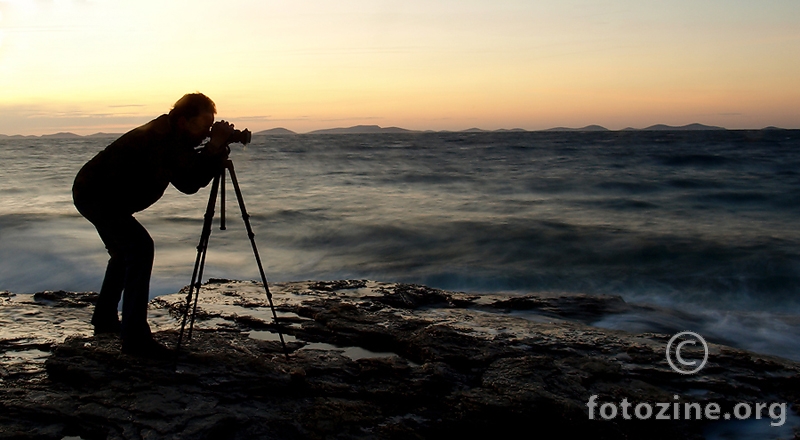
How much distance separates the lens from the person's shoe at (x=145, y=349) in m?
4.19

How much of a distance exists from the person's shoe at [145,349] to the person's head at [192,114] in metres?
1.47

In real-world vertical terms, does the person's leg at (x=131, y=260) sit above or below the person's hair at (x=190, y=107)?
below

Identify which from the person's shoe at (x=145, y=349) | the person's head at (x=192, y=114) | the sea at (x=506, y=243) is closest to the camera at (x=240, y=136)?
the person's head at (x=192, y=114)

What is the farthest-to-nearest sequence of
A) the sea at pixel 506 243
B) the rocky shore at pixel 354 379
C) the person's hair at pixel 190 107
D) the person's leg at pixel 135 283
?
1. the sea at pixel 506 243
2. the person's leg at pixel 135 283
3. the person's hair at pixel 190 107
4. the rocky shore at pixel 354 379

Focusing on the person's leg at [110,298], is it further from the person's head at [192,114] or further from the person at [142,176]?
the person's head at [192,114]

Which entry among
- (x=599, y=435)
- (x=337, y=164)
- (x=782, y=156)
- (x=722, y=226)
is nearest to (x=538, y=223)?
(x=722, y=226)

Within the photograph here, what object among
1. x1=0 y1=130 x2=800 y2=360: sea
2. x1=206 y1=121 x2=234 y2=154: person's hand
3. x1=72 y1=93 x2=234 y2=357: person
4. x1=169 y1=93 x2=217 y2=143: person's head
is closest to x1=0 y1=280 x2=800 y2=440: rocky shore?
x1=72 y1=93 x2=234 y2=357: person

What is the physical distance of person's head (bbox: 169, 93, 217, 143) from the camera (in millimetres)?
4117

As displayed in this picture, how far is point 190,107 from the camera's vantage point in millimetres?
4109

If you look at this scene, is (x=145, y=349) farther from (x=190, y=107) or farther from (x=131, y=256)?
Result: (x=190, y=107)

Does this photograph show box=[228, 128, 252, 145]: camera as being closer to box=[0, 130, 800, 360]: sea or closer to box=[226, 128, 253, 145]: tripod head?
box=[226, 128, 253, 145]: tripod head

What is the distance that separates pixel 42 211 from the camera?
15.4m

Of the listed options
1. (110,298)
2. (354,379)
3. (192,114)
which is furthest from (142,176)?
(354,379)

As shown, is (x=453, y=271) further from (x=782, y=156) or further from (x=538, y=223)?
(x=782, y=156)
